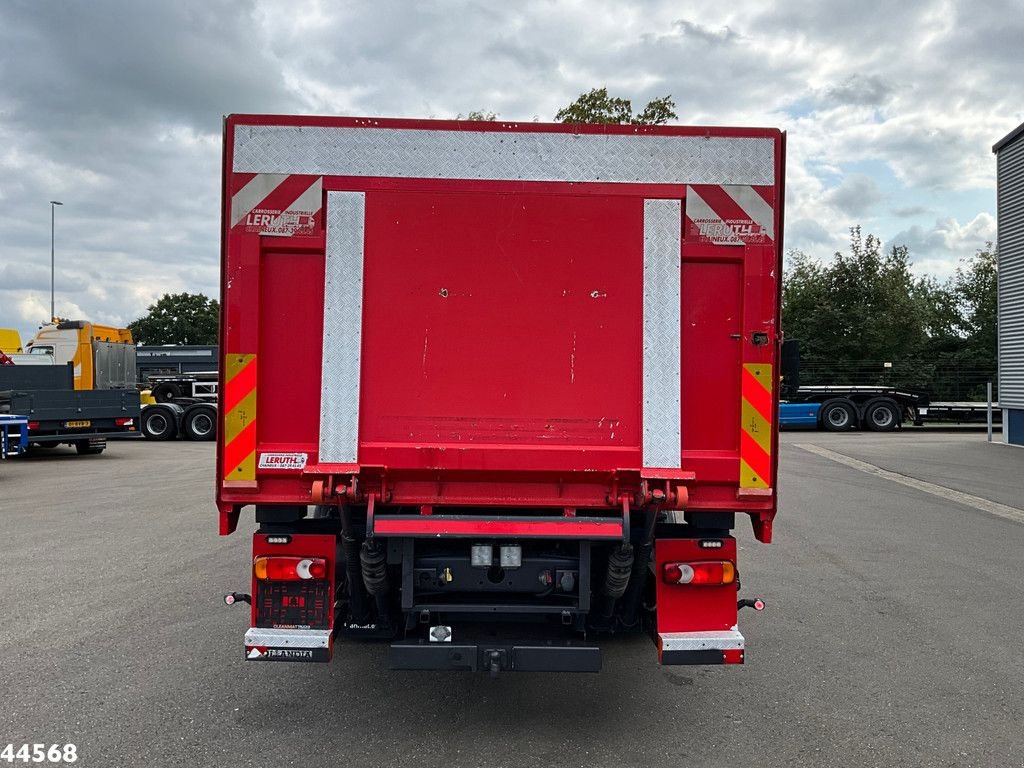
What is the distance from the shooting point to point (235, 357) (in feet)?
11.2

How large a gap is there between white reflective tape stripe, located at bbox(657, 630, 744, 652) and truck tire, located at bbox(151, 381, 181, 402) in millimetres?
25290

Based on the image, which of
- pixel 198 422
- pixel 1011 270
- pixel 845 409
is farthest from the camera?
pixel 845 409

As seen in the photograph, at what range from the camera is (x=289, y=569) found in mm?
3633

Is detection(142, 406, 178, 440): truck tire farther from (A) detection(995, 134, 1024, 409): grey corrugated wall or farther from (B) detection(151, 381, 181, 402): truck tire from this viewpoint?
(A) detection(995, 134, 1024, 409): grey corrugated wall

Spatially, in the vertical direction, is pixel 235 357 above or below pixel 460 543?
above

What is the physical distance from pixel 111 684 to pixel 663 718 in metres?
3.13

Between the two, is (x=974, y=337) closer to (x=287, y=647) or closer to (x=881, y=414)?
(x=881, y=414)

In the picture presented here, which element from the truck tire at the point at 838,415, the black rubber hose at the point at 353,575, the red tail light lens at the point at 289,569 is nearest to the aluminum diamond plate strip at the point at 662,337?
the black rubber hose at the point at 353,575

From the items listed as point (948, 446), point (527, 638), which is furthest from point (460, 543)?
point (948, 446)

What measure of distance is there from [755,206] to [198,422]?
20780mm

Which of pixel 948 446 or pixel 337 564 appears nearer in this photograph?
pixel 337 564

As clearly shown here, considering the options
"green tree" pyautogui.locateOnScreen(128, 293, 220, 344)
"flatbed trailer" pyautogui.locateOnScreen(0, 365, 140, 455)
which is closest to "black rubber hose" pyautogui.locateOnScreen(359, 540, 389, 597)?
"flatbed trailer" pyautogui.locateOnScreen(0, 365, 140, 455)

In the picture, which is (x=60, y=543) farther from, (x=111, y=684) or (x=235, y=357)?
(x=235, y=357)

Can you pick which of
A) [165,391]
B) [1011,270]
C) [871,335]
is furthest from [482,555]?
[871,335]
